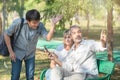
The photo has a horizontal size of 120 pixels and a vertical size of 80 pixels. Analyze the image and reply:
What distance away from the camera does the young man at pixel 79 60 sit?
5.50 meters

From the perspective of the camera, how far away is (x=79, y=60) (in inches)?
223

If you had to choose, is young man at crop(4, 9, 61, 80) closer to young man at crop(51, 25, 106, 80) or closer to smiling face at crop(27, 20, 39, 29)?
smiling face at crop(27, 20, 39, 29)

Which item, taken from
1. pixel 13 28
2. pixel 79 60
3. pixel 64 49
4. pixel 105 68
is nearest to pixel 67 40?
pixel 64 49

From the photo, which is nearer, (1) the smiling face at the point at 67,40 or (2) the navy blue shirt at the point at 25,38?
(1) the smiling face at the point at 67,40

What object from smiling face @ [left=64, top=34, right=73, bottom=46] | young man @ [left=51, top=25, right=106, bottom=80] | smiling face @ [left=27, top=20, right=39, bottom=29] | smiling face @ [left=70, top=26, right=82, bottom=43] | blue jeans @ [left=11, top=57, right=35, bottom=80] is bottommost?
blue jeans @ [left=11, top=57, right=35, bottom=80]

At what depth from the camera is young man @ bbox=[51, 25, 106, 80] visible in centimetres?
550

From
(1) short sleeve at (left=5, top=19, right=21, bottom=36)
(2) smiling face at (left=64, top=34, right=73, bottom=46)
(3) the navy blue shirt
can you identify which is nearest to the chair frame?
(2) smiling face at (left=64, top=34, right=73, bottom=46)

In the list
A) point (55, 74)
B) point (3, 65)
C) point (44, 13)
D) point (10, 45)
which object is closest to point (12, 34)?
point (10, 45)

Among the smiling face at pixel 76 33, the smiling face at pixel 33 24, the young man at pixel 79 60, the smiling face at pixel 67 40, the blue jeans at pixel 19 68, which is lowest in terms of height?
the blue jeans at pixel 19 68

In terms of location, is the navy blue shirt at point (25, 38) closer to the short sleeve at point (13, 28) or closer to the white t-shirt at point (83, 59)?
the short sleeve at point (13, 28)

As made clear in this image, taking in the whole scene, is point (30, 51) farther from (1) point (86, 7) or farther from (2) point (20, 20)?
(1) point (86, 7)

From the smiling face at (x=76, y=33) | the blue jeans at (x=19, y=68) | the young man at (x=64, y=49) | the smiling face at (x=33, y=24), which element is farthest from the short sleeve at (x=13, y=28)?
the smiling face at (x=76, y=33)

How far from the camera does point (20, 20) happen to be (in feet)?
20.3

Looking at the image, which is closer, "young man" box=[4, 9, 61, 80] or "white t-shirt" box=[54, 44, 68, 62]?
"white t-shirt" box=[54, 44, 68, 62]
